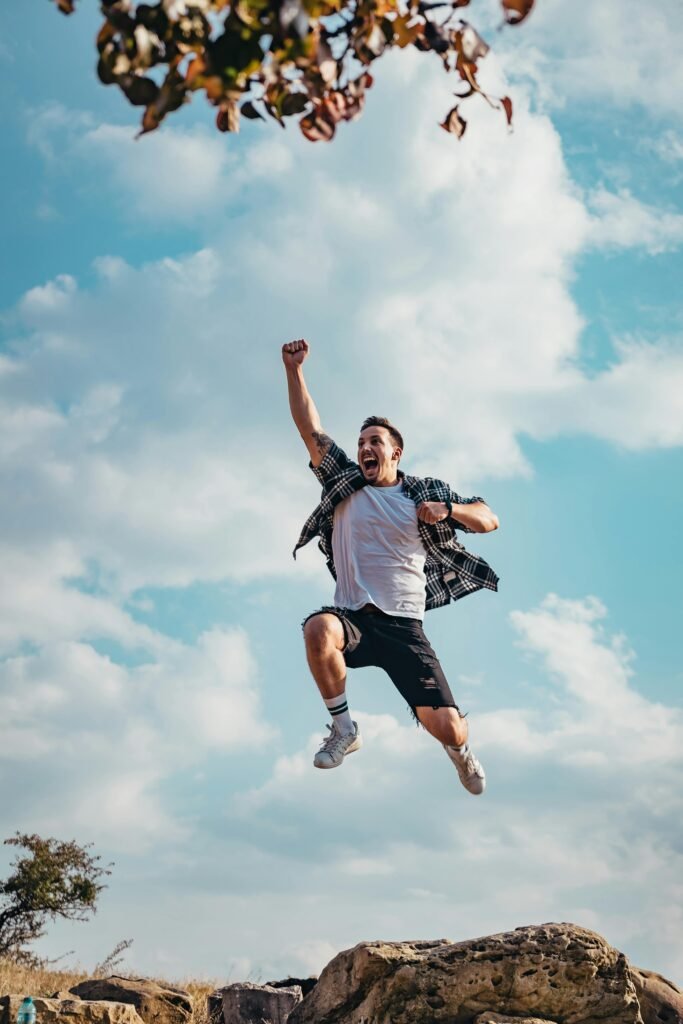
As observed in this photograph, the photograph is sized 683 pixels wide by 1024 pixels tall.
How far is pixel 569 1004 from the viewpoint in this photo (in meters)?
9.35

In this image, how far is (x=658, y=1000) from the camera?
10727mm

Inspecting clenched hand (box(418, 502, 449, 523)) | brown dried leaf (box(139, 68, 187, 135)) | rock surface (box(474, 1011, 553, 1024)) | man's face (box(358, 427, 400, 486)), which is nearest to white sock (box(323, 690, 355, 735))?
clenched hand (box(418, 502, 449, 523))

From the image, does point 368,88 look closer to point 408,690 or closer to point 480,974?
point 408,690

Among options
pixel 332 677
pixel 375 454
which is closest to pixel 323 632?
pixel 332 677

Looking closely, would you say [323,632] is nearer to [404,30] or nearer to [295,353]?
[295,353]

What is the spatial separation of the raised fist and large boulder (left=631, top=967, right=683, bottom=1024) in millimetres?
6880

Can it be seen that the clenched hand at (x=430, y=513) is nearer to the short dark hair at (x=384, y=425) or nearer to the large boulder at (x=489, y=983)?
the short dark hair at (x=384, y=425)

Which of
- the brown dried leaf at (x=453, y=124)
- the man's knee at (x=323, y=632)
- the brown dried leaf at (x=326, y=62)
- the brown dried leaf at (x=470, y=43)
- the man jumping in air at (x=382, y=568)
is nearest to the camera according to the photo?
the brown dried leaf at (x=326, y=62)

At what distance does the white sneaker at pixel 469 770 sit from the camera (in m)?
8.65

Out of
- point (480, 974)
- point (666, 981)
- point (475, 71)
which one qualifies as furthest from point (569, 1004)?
point (475, 71)

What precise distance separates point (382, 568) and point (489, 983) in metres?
3.69

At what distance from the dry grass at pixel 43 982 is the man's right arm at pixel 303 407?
6543 millimetres

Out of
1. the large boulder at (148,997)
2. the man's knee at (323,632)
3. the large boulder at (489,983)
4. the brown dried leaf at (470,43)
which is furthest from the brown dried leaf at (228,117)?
the large boulder at (148,997)

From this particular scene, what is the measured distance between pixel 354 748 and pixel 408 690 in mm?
603
